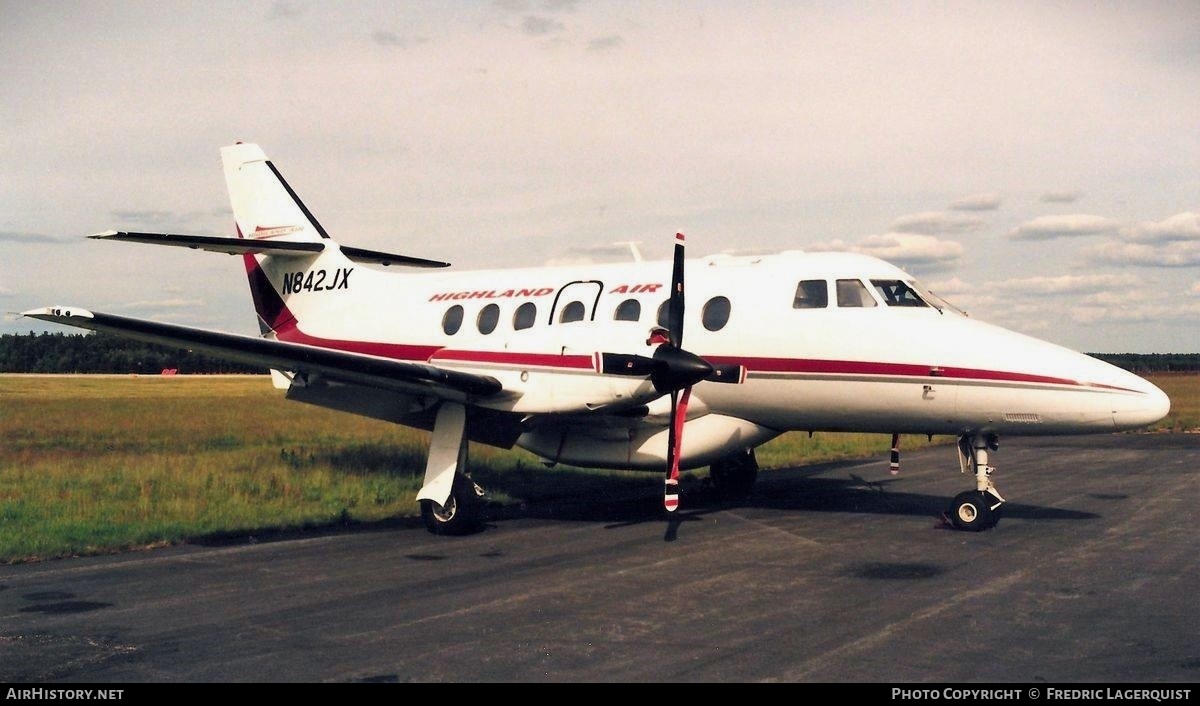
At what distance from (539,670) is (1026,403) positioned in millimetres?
7853

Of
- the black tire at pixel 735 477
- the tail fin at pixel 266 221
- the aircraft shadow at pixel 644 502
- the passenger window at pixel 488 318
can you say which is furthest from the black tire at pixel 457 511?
the tail fin at pixel 266 221

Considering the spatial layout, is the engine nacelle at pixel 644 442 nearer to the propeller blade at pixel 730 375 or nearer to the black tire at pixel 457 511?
the propeller blade at pixel 730 375

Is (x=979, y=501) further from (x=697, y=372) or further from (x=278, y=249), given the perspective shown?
(x=278, y=249)

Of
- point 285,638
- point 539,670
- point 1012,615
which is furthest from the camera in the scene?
point 1012,615

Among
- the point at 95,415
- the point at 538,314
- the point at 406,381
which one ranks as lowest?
the point at 95,415

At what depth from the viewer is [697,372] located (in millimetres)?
12398

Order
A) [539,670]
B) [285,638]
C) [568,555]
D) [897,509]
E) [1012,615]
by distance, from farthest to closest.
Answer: [897,509] < [568,555] < [1012,615] < [285,638] < [539,670]

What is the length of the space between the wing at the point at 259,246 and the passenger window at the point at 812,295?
992cm

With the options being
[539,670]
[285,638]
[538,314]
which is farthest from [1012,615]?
[538,314]

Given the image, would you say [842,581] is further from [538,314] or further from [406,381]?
[538,314]

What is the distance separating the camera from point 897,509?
602 inches
